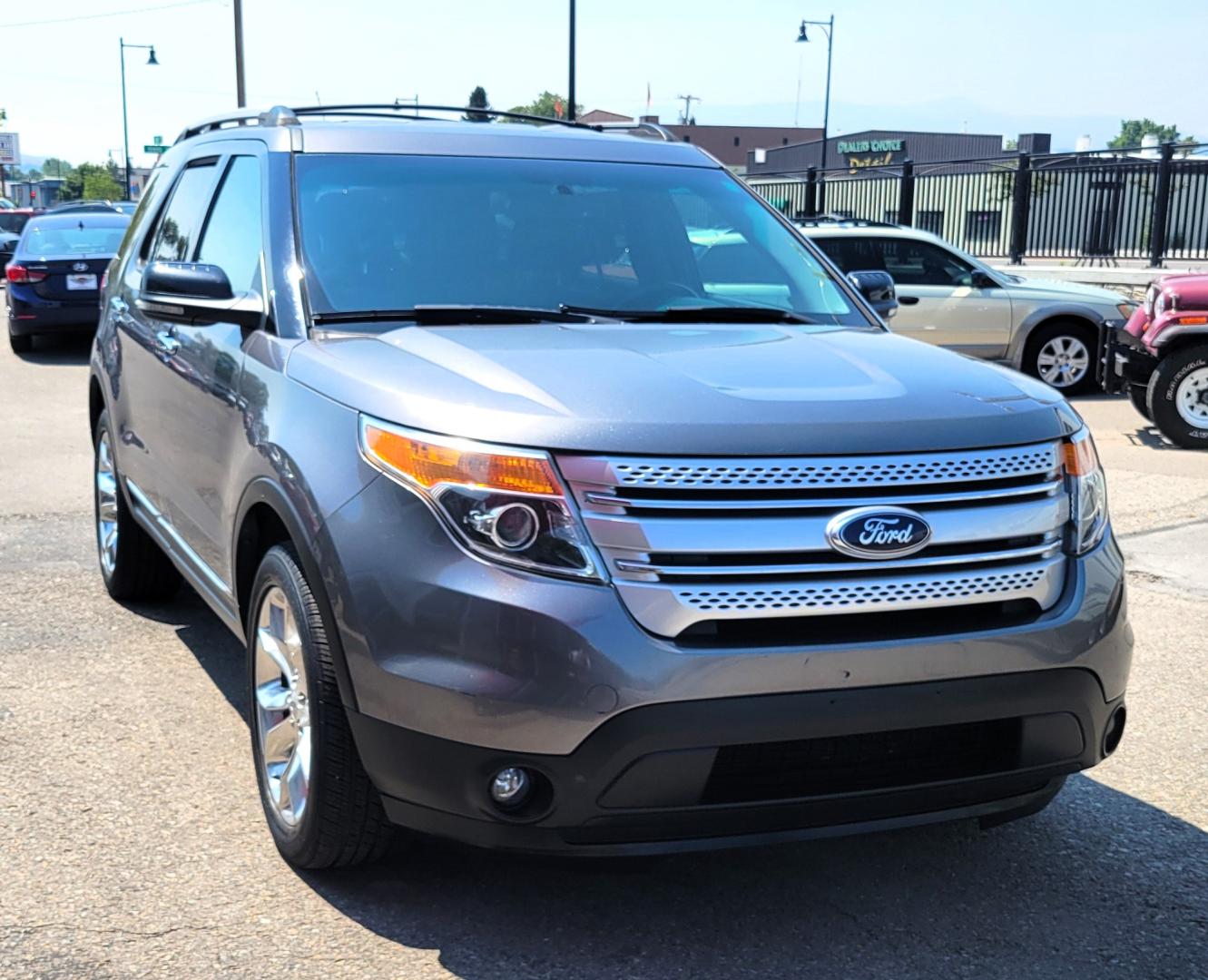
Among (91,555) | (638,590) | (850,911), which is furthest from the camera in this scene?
(91,555)

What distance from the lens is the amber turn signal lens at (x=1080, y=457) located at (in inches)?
129

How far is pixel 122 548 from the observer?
579 centimetres

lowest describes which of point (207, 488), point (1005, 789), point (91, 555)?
point (91, 555)

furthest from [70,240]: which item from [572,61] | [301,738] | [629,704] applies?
[572,61]

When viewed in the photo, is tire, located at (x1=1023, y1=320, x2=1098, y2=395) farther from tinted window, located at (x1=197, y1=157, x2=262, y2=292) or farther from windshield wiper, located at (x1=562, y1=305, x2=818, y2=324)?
tinted window, located at (x1=197, y1=157, x2=262, y2=292)

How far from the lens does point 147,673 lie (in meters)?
5.11

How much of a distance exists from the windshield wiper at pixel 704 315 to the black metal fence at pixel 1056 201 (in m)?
14.7

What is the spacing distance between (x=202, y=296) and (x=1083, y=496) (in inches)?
95.5

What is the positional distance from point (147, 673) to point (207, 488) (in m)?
1.30

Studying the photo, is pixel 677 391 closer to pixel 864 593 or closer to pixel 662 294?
pixel 864 593

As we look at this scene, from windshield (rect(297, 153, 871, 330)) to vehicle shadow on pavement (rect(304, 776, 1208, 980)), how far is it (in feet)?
5.09

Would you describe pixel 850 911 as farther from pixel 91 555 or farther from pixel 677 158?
pixel 91 555

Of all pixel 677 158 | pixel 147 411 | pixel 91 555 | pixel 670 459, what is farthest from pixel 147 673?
pixel 670 459

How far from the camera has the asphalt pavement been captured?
315 centimetres
